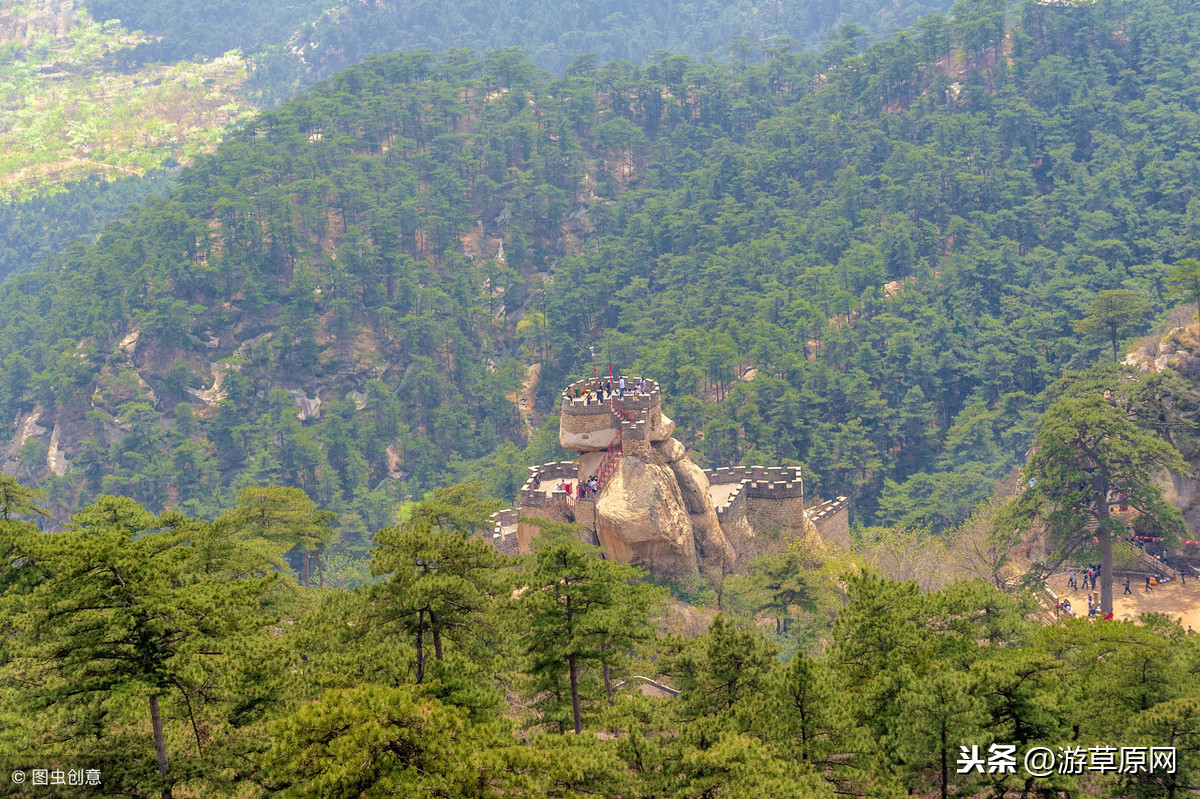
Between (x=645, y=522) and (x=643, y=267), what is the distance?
54.5 metres

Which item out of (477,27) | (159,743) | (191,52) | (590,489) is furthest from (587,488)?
(191,52)

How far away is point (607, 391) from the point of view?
43.9 meters

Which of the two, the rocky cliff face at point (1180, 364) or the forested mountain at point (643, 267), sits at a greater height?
the forested mountain at point (643, 267)

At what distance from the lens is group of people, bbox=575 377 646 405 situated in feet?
140

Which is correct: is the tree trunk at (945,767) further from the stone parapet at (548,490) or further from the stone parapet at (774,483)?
the stone parapet at (774,483)

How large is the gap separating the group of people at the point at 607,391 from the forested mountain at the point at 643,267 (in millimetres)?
22668

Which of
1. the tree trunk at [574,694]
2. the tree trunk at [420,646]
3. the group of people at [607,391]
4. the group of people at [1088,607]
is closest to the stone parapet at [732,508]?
the group of people at [607,391]

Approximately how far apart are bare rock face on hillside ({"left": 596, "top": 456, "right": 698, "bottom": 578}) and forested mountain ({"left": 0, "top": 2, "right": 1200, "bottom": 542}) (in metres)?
24.3

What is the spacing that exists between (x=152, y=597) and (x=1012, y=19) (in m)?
98.8

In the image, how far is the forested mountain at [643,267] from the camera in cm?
7275

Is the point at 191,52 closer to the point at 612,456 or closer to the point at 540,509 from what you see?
the point at 540,509

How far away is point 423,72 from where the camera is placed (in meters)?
110

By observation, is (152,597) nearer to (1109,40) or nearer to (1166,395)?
(1166,395)

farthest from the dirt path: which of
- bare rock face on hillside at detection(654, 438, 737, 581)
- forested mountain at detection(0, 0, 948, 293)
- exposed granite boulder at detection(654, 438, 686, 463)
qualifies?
forested mountain at detection(0, 0, 948, 293)
